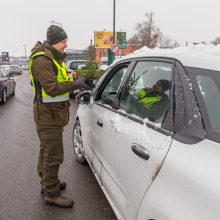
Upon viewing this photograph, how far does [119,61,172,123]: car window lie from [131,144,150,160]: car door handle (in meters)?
0.23

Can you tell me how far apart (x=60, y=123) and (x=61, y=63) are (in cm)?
66

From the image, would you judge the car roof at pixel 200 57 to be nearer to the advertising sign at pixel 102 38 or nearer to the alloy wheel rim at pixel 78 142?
the alloy wheel rim at pixel 78 142

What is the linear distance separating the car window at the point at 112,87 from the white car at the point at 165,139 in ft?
0.24

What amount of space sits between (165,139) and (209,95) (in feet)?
1.24

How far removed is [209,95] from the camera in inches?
82.5

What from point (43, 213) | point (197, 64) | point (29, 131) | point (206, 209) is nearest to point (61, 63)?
point (43, 213)

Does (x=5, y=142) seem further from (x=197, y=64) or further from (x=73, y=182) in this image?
(x=197, y=64)

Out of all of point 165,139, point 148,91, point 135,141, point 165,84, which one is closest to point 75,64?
point 148,91

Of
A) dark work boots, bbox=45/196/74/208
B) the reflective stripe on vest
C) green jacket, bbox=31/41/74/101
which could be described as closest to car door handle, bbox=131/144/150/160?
green jacket, bbox=31/41/74/101

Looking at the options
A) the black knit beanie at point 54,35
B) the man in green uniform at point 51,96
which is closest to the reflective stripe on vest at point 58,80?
the man in green uniform at point 51,96

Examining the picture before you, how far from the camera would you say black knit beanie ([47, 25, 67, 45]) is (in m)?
3.69

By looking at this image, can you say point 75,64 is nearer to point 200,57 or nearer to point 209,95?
point 200,57

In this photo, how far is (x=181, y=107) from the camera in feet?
7.16

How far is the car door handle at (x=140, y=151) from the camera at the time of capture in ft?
7.37
